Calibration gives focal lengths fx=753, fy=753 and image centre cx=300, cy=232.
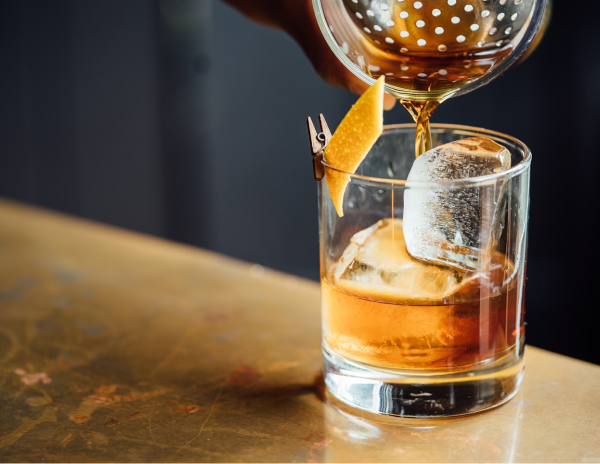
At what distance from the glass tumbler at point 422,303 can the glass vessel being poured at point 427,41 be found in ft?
0.27

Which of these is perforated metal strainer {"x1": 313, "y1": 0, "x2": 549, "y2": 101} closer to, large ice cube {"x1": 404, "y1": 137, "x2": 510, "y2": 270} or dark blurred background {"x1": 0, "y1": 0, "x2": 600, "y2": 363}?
large ice cube {"x1": 404, "y1": 137, "x2": 510, "y2": 270}

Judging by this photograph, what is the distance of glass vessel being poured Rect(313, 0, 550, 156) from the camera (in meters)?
0.65

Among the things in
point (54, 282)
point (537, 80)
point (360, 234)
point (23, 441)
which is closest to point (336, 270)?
point (360, 234)

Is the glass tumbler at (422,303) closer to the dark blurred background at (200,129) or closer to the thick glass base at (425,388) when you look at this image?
the thick glass base at (425,388)

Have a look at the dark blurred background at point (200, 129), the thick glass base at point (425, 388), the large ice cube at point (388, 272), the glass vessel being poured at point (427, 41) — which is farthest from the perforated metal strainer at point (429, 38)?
the dark blurred background at point (200, 129)

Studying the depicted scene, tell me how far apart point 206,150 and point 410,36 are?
214 centimetres

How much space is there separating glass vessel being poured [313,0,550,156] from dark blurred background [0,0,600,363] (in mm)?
1731

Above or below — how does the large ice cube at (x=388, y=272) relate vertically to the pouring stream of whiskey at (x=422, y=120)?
below

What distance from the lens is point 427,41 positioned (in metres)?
0.66

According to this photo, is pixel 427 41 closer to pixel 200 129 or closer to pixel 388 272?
pixel 388 272

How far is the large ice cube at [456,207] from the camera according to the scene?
0.65 metres

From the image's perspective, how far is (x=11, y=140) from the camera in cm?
289

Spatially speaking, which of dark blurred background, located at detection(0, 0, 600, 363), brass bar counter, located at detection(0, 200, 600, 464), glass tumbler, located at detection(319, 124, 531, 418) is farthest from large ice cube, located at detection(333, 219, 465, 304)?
dark blurred background, located at detection(0, 0, 600, 363)

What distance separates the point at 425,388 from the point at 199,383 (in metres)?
0.25
